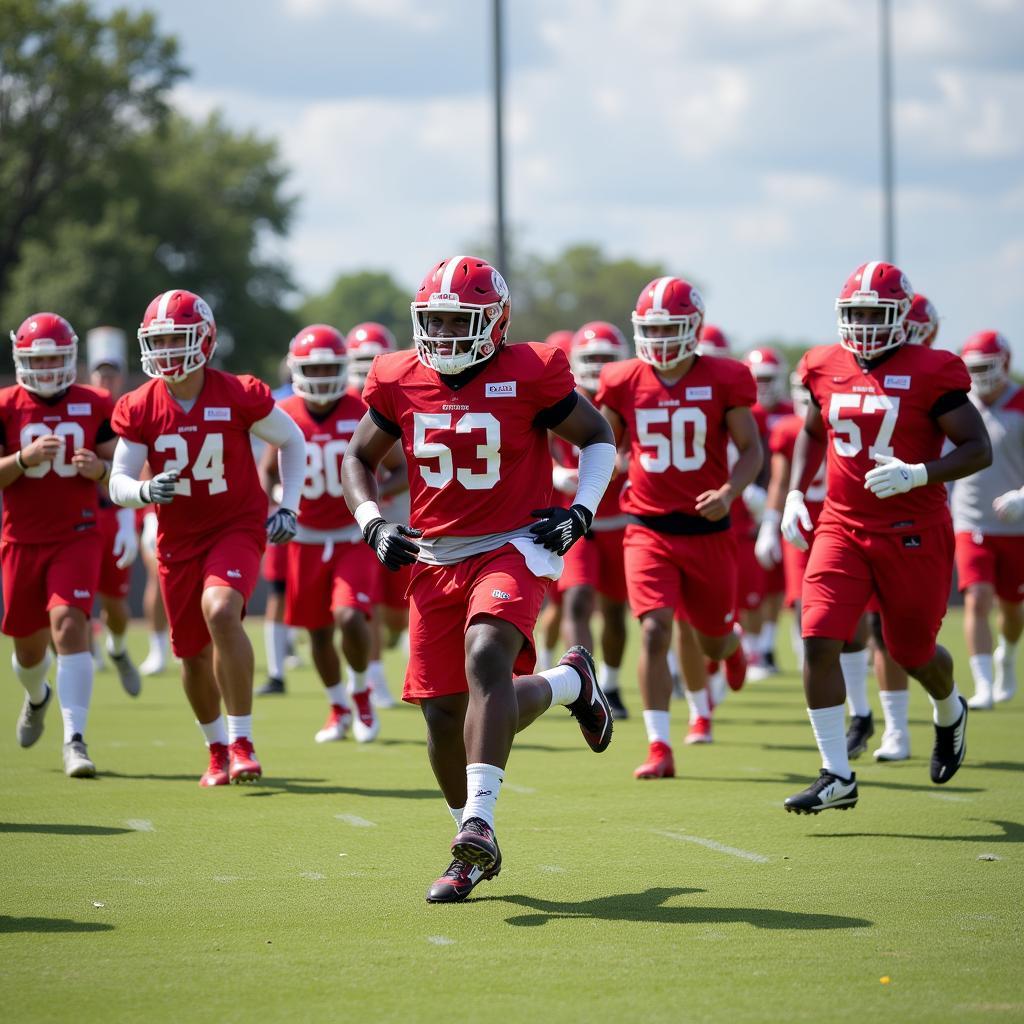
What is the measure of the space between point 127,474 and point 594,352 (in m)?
4.16

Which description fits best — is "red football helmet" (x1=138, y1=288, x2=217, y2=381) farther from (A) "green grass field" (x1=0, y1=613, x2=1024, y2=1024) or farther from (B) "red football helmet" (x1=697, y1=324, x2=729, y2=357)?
(B) "red football helmet" (x1=697, y1=324, x2=729, y2=357)

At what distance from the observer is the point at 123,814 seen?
7031 mm

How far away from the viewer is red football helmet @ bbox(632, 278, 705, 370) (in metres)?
7.96

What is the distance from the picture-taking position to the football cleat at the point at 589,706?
5.89m

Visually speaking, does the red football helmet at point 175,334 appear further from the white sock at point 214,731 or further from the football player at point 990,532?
the football player at point 990,532

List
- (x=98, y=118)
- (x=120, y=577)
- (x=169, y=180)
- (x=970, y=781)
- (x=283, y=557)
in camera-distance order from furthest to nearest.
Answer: (x=169, y=180) → (x=98, y=118) → (x=283, y=557) → (x=120, y=577) → (x=970, y=781)

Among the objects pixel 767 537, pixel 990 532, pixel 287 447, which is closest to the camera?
pixel 287 447

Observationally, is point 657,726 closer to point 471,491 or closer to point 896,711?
point 896,711

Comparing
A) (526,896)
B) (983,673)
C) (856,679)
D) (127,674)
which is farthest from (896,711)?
(127,674)

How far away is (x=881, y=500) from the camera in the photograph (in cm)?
678

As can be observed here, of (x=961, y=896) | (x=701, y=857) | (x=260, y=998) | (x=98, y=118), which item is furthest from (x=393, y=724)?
(x=98, y=118)

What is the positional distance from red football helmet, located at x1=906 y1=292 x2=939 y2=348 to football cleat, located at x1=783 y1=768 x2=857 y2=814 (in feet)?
6.38

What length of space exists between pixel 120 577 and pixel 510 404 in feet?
20.8

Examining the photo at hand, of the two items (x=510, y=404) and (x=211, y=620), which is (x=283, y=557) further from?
(x=510, y=404)
